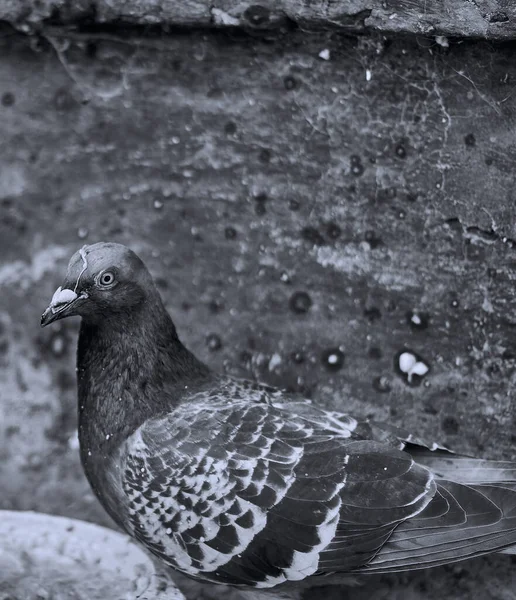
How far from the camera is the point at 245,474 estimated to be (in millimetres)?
2695

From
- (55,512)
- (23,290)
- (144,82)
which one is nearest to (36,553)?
(55,512)

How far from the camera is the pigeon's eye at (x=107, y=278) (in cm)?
279

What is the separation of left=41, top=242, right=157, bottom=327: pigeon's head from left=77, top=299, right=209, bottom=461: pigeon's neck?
62 millimetres

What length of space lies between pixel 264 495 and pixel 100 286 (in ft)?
2.54

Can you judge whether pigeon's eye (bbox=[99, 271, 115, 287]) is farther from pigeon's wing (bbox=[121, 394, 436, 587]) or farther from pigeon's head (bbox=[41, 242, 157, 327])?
pigeon's wing (bbox=[121, 394, 436, 587])

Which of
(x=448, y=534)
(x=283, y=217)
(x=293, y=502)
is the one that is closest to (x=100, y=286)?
(x=293, y=502)

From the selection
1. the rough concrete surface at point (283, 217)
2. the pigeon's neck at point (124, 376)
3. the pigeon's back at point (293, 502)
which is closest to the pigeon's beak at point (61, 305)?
the pigeon's neck at point (124, 376)

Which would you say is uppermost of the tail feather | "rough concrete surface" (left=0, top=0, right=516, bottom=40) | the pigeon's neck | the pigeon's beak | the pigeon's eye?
"rough concrete surface" (left=0, top=0, right=516, bottom=40)

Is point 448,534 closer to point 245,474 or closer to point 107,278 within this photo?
point 245,474

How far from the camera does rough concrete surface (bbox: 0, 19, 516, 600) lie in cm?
328

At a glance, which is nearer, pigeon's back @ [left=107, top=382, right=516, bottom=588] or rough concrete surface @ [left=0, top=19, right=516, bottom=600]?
pigeon's back @ [left=107, top=382, right=516, bottom=588]

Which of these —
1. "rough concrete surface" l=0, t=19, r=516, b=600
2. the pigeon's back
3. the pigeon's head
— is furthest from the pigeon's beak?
"rough concrete surface" l=0, t=19, r=516, b=600

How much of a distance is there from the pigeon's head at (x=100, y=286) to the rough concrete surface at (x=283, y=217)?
3.05 feet

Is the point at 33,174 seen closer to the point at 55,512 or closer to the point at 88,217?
the point at 88,217
